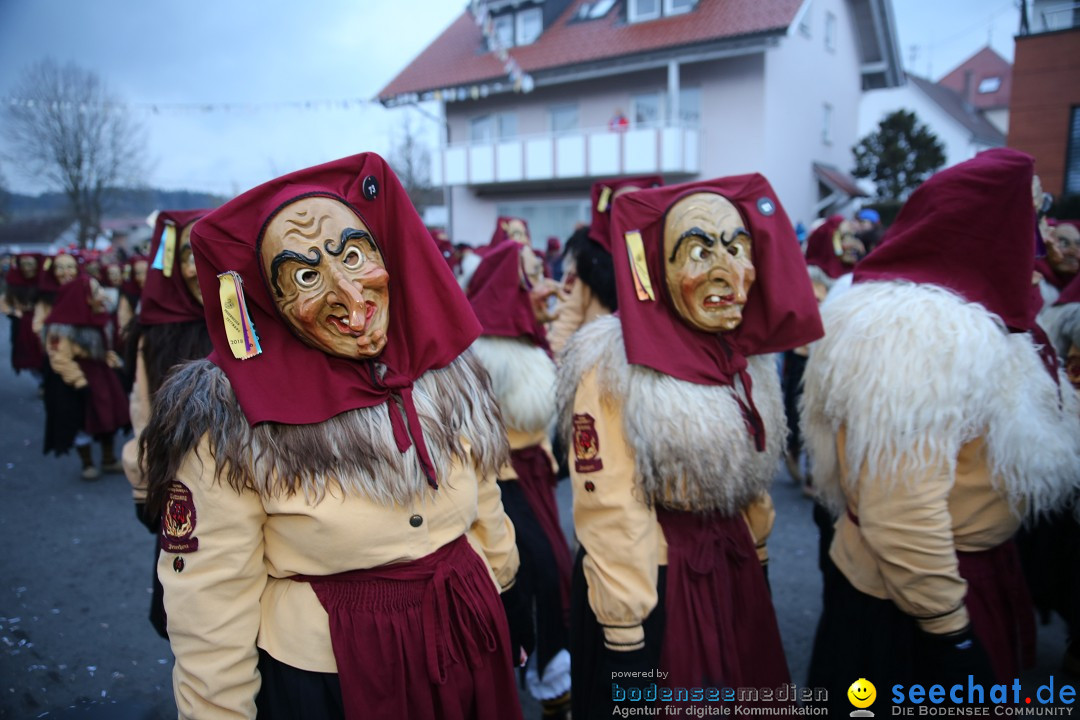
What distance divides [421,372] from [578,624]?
108cm

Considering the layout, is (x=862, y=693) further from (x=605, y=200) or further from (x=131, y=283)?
(x=131, y=283)

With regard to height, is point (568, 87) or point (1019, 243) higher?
point (568, 87)

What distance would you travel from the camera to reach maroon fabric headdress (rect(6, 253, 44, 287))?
8359mm

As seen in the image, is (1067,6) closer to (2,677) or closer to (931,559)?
(931,559)

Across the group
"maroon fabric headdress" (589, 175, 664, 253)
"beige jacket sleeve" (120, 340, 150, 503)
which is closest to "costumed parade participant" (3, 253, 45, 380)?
"beige jacket sleeve" (120, 340, 150, 503)

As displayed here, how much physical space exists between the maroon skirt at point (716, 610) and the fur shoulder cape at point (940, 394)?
45cm

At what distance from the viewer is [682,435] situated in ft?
6.83

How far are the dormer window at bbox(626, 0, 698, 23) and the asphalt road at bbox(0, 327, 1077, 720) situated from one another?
47.8ft

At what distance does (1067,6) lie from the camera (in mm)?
8484

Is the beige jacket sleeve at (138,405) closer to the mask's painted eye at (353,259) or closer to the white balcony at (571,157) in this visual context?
the mask's painted eye at (353,259)

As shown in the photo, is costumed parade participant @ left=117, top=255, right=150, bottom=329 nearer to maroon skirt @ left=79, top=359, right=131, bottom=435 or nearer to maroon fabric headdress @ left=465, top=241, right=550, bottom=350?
maroon skirt @ left=79, top=359, right=131, bottom=435

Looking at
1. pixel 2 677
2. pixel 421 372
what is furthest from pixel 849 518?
pixel 2 677

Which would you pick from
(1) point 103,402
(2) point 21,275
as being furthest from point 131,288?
(2) point 21,275

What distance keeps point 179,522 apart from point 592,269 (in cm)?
315
